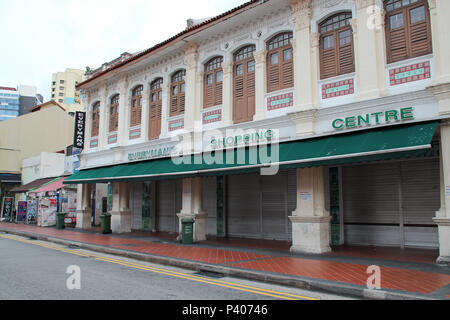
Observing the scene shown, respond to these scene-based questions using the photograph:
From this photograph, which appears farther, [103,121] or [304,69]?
[103,121]

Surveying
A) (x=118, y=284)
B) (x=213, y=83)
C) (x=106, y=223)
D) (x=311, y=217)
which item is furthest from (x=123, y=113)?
(x=118, y=284)

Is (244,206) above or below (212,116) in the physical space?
below

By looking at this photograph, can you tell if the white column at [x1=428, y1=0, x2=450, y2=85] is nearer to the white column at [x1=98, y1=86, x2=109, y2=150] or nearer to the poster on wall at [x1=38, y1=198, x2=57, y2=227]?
the white column at [x1=98, y1=86, x2=109, y2=150]

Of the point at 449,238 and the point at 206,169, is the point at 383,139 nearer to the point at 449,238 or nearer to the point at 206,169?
the point at 449,238

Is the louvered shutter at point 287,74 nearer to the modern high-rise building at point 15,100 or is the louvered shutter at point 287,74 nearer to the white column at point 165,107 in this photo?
the white column at point 165,107

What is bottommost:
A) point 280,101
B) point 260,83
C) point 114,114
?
point 280,101

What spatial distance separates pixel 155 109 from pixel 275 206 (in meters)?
7.39

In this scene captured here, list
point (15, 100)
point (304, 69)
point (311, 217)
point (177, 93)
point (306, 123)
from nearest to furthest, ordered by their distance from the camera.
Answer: point (311, 217) < point (306, 123) < point (304, 69) < point (177, 93) < point (15, 100)

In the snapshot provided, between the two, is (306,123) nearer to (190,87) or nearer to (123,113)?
(190,87)

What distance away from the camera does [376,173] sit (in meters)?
12.3

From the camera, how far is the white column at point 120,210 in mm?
18438

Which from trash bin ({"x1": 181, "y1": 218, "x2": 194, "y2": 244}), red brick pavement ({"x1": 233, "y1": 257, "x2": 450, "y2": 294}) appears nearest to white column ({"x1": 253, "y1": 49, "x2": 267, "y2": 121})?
trash bin ({"x1": 181, "y1": 218, "x2": 194, "y2": 244})

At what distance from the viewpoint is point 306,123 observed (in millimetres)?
11711
